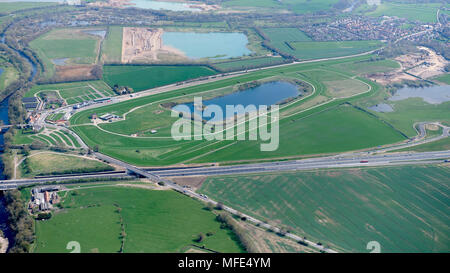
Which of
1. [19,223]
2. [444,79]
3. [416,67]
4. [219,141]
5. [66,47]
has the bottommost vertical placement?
[19,223]

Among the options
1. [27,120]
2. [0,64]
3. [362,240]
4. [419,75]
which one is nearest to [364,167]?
[362,240]

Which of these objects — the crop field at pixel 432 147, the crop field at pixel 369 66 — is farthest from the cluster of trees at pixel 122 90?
the crop field at pixel 369 66

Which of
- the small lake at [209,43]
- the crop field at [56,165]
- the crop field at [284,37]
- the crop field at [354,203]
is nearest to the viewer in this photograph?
the crop field at [354,203]

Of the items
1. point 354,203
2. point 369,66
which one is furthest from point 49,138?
point 369,66

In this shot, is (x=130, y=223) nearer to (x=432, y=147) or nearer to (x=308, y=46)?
(x=432, y=147)

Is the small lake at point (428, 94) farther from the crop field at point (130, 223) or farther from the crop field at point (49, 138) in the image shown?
the crop field at point (49, 138)

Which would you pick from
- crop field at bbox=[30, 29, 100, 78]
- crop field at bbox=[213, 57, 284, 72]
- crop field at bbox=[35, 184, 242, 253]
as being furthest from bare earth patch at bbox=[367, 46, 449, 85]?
crop field at bbox=[30, 29, 100, 78]
